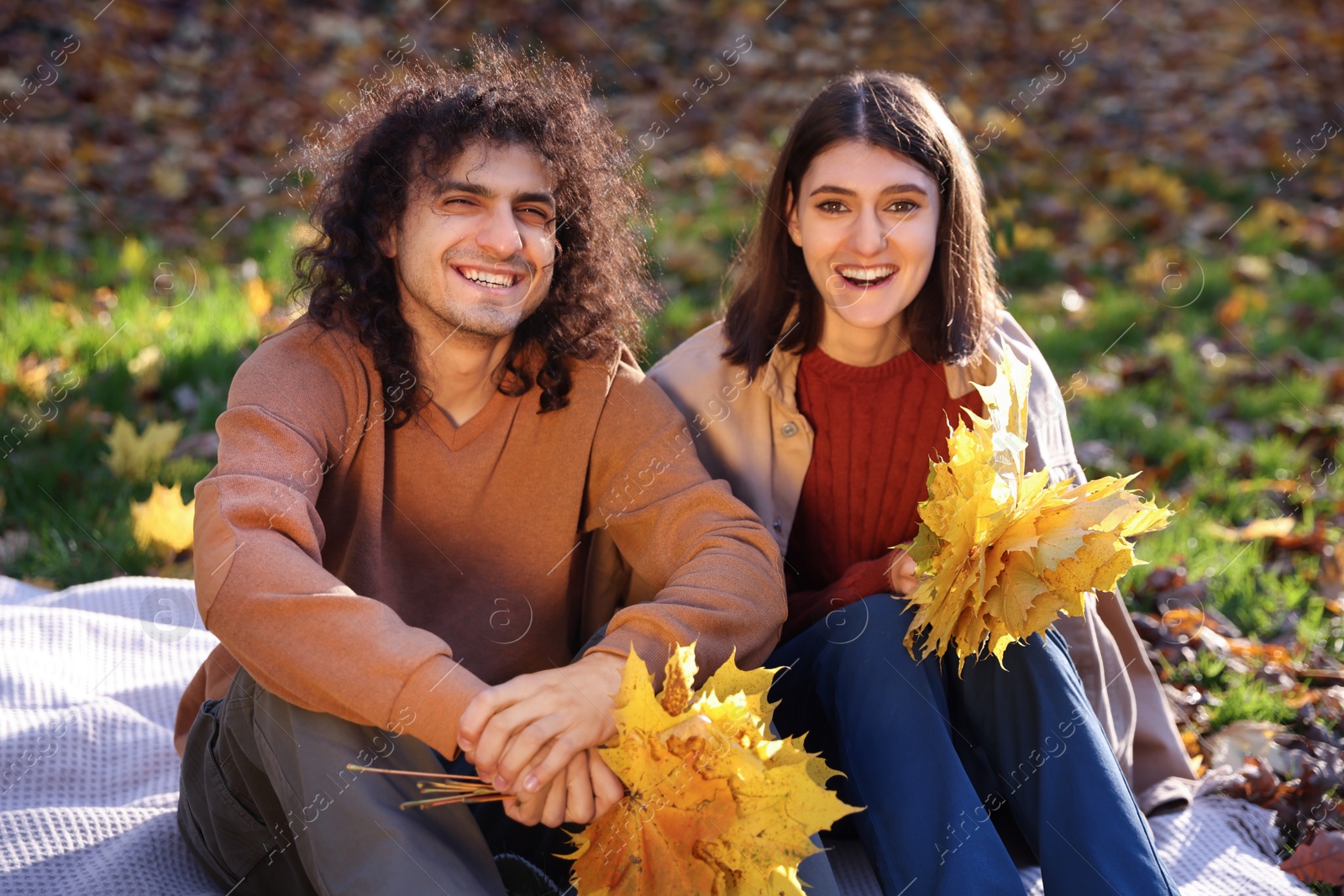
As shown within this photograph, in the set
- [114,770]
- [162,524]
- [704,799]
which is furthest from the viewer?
[162,524]

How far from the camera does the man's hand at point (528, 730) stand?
1763mm

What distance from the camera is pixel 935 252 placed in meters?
2.58

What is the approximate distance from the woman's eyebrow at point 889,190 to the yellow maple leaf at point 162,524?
1.84 meters

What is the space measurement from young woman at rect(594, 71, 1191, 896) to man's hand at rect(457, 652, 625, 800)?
523 millimetres

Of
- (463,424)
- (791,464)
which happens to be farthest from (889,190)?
(463,424)

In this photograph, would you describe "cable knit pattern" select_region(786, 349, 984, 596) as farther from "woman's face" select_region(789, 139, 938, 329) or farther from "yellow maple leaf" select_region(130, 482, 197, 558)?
"yellow maple leaf" select_region(130, 482, 197, 558)

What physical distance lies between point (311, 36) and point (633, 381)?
5.02 meters

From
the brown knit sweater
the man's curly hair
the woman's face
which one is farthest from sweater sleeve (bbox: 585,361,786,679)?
the woman's face

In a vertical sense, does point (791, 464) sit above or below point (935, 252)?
below

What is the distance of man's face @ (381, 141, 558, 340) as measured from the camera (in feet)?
7.25

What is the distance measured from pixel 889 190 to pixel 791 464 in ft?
1.89

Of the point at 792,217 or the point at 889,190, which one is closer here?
the point at 889,190

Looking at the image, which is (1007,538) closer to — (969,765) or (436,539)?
(969,765)

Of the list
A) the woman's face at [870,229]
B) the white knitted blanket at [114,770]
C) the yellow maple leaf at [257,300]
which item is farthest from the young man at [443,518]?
the yellow maple leaf at [257,300]
